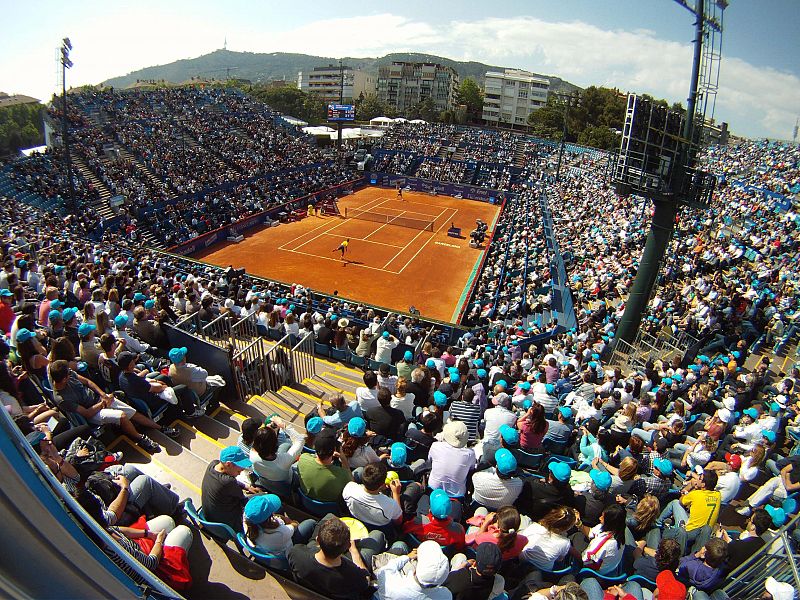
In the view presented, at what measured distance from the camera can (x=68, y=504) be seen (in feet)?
7.13

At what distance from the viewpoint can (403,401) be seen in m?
7.29

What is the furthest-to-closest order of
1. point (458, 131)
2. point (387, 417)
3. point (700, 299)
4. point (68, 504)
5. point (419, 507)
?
point (458, 131), point (700, 299), point (387, 417), point (419, 507), point (68, 504)

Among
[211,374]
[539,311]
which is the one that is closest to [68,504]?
[211,374]

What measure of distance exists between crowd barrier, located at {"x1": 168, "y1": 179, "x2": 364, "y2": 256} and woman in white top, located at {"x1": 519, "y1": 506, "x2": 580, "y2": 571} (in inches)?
1123

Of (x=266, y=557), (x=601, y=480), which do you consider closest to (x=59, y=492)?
(x=266, y=557)

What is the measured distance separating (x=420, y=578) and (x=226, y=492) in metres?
2.16

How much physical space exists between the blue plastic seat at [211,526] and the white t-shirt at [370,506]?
1.19 m

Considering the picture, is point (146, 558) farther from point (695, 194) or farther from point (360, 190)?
point (360, 190)

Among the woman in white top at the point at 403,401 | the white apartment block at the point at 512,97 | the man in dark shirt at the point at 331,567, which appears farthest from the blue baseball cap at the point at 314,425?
the white apartment block at the point at 512,97

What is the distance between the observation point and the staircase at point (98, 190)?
97.0 feet

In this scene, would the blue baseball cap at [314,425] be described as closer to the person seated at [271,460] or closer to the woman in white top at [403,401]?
the person seated at [271,460]

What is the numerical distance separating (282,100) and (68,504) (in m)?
112

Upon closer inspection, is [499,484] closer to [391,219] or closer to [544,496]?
[544,496]

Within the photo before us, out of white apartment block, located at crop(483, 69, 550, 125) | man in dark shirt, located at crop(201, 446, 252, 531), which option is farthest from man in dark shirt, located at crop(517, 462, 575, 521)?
white apartment block, located at crop(483, 69, 550, 125)
